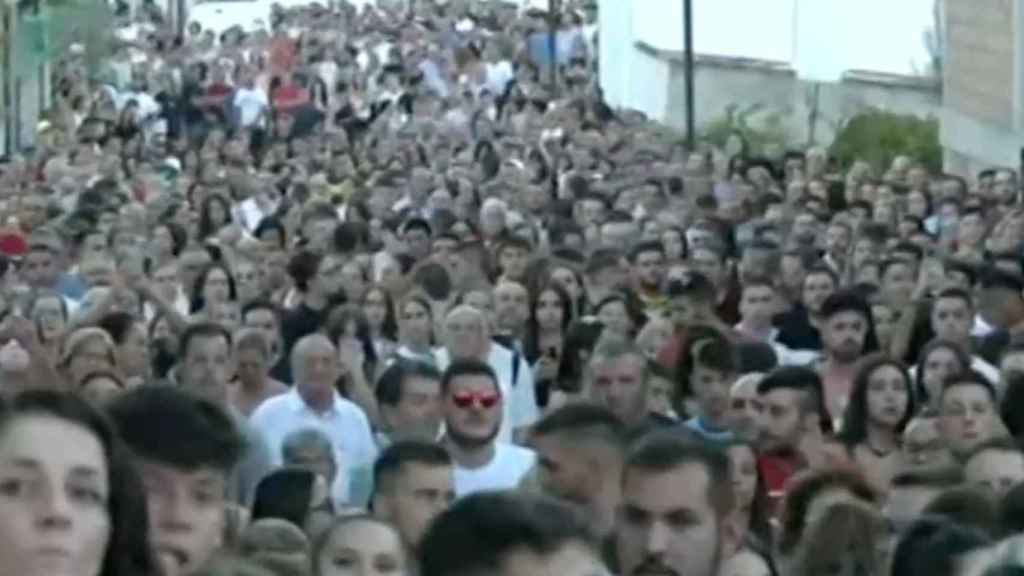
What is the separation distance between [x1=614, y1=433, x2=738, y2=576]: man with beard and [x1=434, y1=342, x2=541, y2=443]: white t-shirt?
23.2 ft

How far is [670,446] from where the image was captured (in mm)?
8125

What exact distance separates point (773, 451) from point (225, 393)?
8.37 feet

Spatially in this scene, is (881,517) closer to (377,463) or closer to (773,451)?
(377,463)

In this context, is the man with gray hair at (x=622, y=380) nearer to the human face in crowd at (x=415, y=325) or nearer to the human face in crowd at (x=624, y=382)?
the human face in crowd at (x=624, y=382)

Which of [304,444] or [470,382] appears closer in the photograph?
[304,444]

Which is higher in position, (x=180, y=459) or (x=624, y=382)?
(x=180, y=459)

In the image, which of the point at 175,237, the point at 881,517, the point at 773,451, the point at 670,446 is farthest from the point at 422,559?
the point at 175,237

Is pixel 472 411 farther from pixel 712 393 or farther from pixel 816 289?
pixel 816 289

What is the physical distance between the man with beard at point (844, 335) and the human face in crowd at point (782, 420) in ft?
7.95

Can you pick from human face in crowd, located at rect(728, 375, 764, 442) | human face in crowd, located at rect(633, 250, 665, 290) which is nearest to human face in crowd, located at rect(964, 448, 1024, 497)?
human face in crowd, located at rect(728, 375, 764, 442)

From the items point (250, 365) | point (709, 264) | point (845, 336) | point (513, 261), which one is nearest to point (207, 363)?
point (250, 365)

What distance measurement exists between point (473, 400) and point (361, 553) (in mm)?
4121

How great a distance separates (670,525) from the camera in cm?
791

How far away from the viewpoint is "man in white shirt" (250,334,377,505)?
13633 mm
